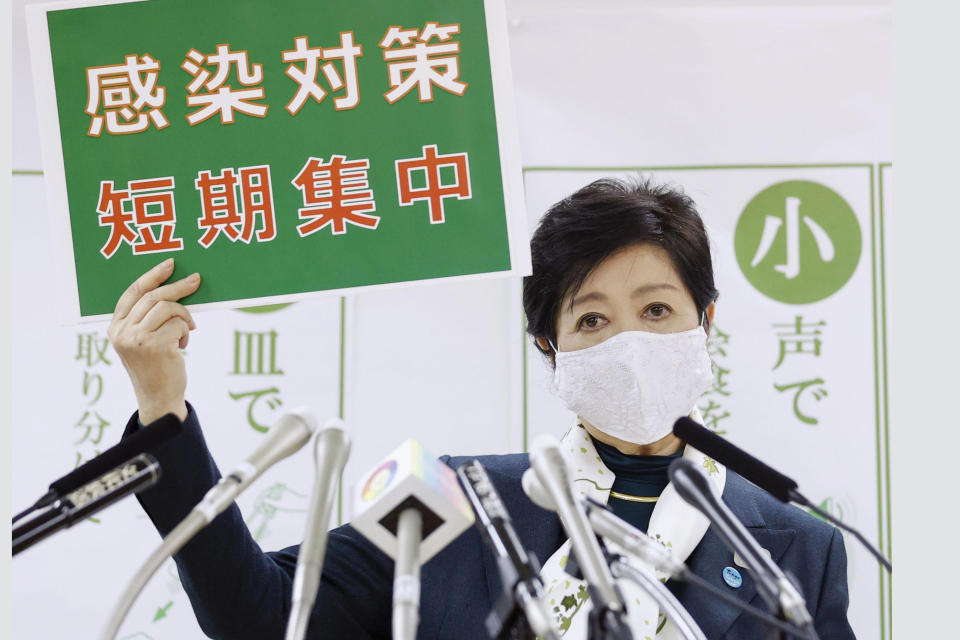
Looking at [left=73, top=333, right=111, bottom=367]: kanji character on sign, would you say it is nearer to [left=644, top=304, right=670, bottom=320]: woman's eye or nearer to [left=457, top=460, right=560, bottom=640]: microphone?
[left=644, top=304, right=670, bottom=320]: woman's eye

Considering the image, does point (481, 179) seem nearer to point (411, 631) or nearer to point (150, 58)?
point (150, 58)

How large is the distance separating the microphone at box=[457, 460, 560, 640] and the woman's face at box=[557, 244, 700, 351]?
2.33 ft

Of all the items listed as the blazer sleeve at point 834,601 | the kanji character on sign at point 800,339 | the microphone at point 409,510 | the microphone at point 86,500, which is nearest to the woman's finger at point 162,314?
the microphone at point 86,500

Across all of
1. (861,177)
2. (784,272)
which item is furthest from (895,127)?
(784,272)

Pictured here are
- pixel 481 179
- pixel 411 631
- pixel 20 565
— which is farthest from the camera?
pixel 20 565

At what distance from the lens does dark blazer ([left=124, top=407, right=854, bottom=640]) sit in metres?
1.24

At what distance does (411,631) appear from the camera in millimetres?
743

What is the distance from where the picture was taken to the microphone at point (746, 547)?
0.80m

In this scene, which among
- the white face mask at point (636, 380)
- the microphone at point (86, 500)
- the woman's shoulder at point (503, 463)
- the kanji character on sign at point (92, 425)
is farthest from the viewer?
the kanji character on sign at point (92, 425)

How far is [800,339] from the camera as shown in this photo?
7.75ft

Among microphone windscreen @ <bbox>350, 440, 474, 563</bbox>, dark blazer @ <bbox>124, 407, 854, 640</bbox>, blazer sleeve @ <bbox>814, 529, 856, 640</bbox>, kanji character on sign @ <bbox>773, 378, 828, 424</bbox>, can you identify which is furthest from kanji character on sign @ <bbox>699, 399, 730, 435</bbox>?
microphone windscreen @ <bbox>350, 440, 474, 563</bbox>

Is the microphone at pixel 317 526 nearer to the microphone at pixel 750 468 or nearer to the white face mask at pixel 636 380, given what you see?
the microphone at pixel 750 468

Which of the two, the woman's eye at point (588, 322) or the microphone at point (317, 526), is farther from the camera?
the woman's eye at point (588, 322)

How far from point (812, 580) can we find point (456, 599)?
55 cm
